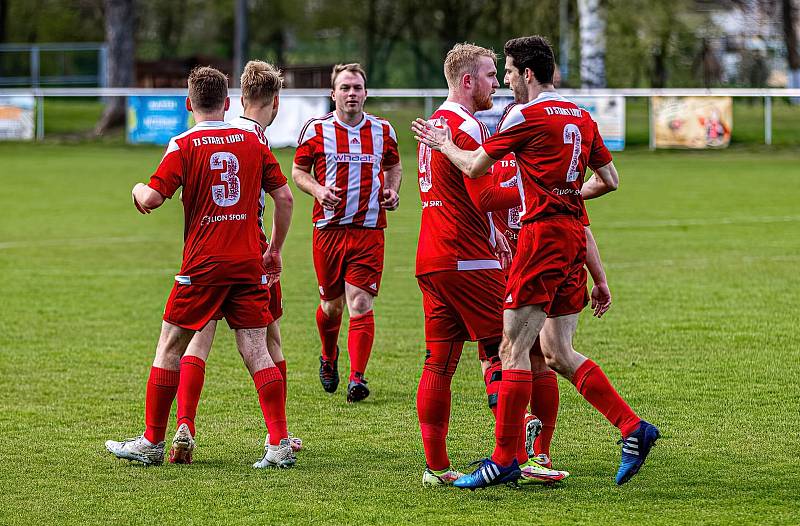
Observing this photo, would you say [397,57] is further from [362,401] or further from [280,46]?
[362,401]

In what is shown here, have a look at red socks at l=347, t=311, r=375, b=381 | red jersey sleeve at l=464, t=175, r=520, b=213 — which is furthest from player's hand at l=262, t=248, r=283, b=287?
red socks at l=347, t=311, r=375, b=381

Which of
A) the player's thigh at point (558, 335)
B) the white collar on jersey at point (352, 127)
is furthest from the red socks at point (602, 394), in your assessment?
the white collar on jersey at point (352, 127)

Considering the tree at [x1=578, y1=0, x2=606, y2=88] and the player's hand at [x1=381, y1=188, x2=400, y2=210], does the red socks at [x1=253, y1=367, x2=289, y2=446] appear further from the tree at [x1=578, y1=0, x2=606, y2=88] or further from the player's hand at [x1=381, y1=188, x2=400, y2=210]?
the tree at [x1=578, y1=0, x2=606, y2=88]

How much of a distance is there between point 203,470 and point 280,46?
53066 millimetres

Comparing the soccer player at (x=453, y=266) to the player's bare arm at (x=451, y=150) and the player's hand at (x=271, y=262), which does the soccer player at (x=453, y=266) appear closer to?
the player's bare arm at (x=451, y=150)

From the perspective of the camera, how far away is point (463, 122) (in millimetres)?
5910

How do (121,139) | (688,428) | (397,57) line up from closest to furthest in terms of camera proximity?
1. (688,428)
2. (121,139)
3. (397,57)

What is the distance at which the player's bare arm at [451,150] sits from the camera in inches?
222

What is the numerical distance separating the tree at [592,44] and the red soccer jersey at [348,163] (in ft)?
91.0

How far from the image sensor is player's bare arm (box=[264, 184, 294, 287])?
6.39 meters

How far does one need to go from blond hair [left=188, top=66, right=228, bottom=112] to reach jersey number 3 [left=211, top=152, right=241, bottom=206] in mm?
263

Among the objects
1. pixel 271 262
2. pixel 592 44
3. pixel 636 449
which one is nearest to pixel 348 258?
pixel 271 262

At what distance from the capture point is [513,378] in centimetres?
573

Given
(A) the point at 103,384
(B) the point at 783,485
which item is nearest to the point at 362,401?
(A) the point at 103,384
